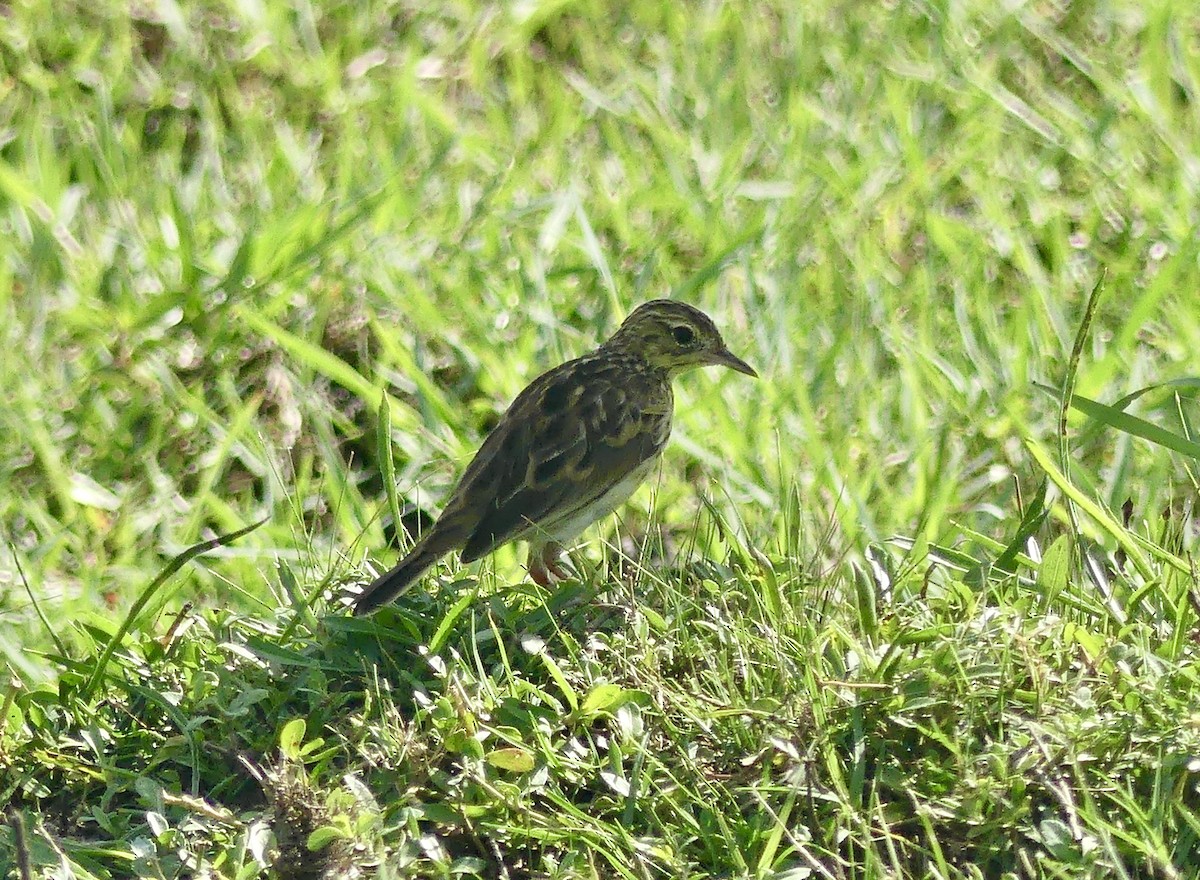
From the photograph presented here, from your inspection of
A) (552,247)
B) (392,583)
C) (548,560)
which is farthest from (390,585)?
(552,247)

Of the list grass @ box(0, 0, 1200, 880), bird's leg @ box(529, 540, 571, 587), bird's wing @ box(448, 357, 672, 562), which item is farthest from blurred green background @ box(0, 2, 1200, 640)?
bird's leg @ box(529, 540, 571, 587)

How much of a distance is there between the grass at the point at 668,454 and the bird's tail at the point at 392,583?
87 mm

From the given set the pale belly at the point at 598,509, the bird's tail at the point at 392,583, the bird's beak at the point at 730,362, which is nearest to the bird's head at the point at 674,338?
the bird's beak at the point at 730,362

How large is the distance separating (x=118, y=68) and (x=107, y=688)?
3708mm

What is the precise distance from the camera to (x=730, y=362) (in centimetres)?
600

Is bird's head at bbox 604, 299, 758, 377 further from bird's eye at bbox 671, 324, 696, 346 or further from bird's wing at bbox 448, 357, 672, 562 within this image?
bird's wing at bbox 448, 357, 672, 562

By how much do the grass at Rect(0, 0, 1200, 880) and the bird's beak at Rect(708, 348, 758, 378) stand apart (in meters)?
0.35

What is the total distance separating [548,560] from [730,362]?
3.18 feet

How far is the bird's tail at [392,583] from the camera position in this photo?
4629 mm

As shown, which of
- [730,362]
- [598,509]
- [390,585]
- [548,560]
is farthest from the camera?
[730,362]

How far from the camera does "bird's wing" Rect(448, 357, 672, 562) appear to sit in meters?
5.38

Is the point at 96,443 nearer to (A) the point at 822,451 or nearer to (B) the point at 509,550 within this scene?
(B) the point at 509,550

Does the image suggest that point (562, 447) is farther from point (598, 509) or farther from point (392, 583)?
point (392, 583)

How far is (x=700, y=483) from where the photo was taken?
→ 249 inches
